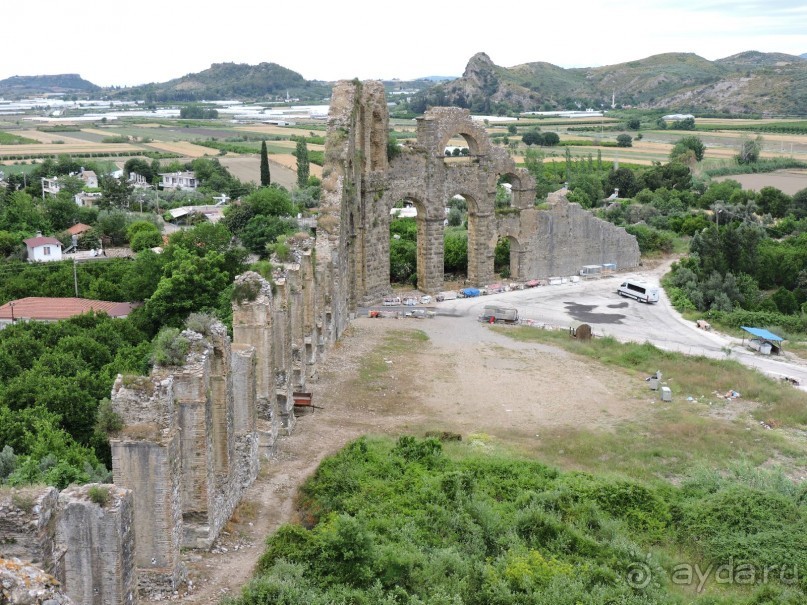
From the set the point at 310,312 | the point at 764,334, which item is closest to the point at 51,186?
the point at 310,312

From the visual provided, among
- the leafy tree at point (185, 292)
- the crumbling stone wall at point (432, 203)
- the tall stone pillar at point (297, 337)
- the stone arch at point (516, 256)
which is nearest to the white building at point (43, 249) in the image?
the leafy tree at point (185, 292)

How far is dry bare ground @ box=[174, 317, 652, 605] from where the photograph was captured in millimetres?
15055

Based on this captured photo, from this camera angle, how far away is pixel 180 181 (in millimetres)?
83562

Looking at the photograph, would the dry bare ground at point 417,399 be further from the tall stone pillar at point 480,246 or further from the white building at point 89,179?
the white building at point 89,179

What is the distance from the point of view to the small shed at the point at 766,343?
1158 inches

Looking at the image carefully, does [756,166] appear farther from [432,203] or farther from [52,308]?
[52,308]

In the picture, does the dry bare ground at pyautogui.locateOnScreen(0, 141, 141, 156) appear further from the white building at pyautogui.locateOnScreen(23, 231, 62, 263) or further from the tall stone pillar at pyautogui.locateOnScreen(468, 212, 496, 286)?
the tall stone pillar at pyautogui.locateOnScreen(468, 212, 496, 286)

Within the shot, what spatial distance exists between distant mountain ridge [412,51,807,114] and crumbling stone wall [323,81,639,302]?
107206 mm

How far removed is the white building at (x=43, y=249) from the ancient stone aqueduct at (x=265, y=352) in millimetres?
24586

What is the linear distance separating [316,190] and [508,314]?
3611 cm

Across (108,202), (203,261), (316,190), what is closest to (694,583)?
(203,261)

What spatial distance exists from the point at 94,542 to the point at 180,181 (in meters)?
76.5

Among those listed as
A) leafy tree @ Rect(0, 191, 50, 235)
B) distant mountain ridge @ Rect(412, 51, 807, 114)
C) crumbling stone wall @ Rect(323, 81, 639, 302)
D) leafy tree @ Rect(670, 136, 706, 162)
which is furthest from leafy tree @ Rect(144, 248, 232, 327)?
distant mountain ridge @ Rect(412, 51, 807, 114)

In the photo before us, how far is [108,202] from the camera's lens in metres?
66.8
